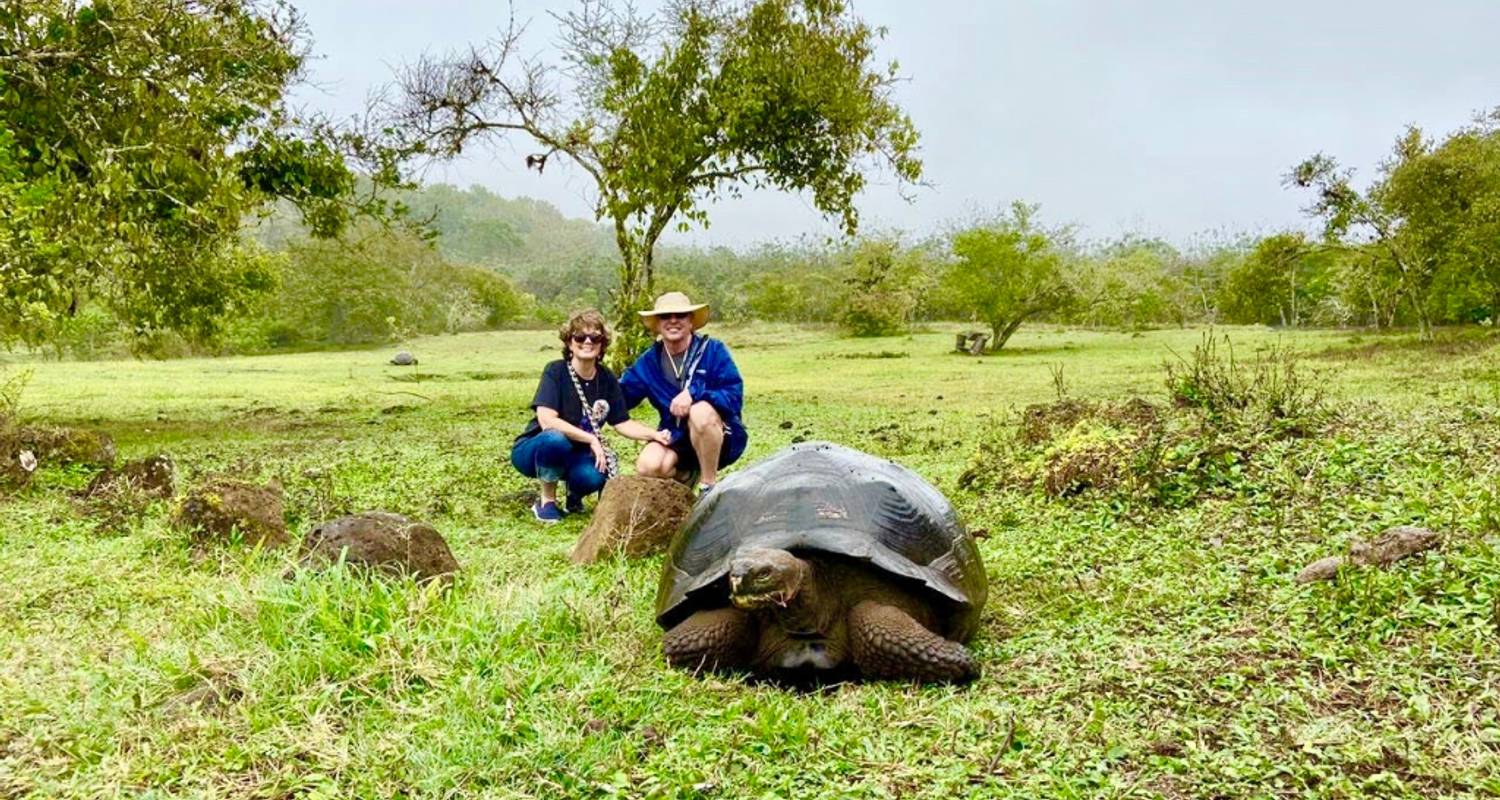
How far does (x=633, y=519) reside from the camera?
500 cm

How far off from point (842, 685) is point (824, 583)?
0.35m

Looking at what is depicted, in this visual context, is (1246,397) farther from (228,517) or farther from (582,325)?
(228,517)

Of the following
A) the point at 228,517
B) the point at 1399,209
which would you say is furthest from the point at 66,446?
the point at 1399,209

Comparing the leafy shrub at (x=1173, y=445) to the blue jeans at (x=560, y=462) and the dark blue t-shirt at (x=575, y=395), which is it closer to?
the dark blue t-shirt at (x=575, y=395)

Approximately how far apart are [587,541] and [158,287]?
9815 millimetres

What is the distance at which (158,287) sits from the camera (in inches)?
486

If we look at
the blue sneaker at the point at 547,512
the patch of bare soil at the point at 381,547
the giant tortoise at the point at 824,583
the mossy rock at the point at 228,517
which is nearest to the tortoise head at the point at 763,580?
the giant tortoise at the point at 824,583

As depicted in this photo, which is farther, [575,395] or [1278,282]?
[1278,282]

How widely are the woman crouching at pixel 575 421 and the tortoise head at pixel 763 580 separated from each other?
9.53 feet

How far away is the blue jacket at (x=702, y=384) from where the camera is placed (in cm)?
603

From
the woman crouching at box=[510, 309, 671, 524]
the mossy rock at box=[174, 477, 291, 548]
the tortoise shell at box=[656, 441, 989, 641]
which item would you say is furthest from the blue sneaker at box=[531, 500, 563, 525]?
the tortoise shell at box=[656, 441, 989, 641]

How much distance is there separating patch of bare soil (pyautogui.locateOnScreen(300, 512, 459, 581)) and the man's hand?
1924mm

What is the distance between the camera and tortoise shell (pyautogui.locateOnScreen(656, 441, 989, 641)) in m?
3.49

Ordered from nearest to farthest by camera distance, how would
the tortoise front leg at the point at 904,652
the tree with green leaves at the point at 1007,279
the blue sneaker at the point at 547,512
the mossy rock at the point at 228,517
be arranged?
the tortoise front leg at the point at 904,652
the mossy rock at the point at 228,517
the blue sneaker at the point at 547,512
the tree with green leaves at the point at 1007,279
